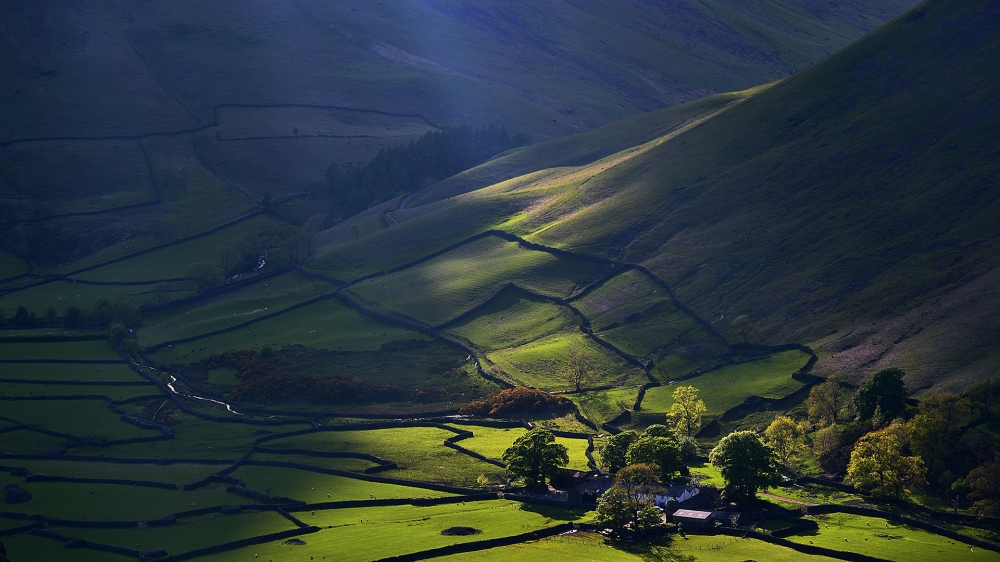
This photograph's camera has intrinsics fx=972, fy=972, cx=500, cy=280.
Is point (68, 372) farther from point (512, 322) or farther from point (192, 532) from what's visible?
point (512, 322)

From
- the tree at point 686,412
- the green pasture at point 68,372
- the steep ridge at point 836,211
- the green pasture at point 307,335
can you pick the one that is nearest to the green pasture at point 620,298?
the steep ridge at point 836,211

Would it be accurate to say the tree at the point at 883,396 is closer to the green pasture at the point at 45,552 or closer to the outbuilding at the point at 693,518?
the outbuilding at the point at 693,518

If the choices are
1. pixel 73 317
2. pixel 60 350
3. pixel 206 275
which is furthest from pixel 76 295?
pixel 60 350

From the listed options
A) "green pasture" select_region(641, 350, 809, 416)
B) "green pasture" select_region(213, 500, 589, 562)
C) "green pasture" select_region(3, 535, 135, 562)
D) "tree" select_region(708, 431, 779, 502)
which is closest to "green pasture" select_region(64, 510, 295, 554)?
A: "green pasture" select_region(3, 535, 135, 562)

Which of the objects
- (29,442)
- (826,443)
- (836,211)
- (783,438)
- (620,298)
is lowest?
(29,442)

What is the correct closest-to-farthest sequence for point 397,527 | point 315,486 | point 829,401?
1. point 397,527
2. point 315,486
3. point 829,401

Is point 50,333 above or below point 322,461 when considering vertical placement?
below

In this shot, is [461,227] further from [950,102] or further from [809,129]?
[950,102]

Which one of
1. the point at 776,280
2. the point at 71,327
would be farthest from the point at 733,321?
the point at 71,327
